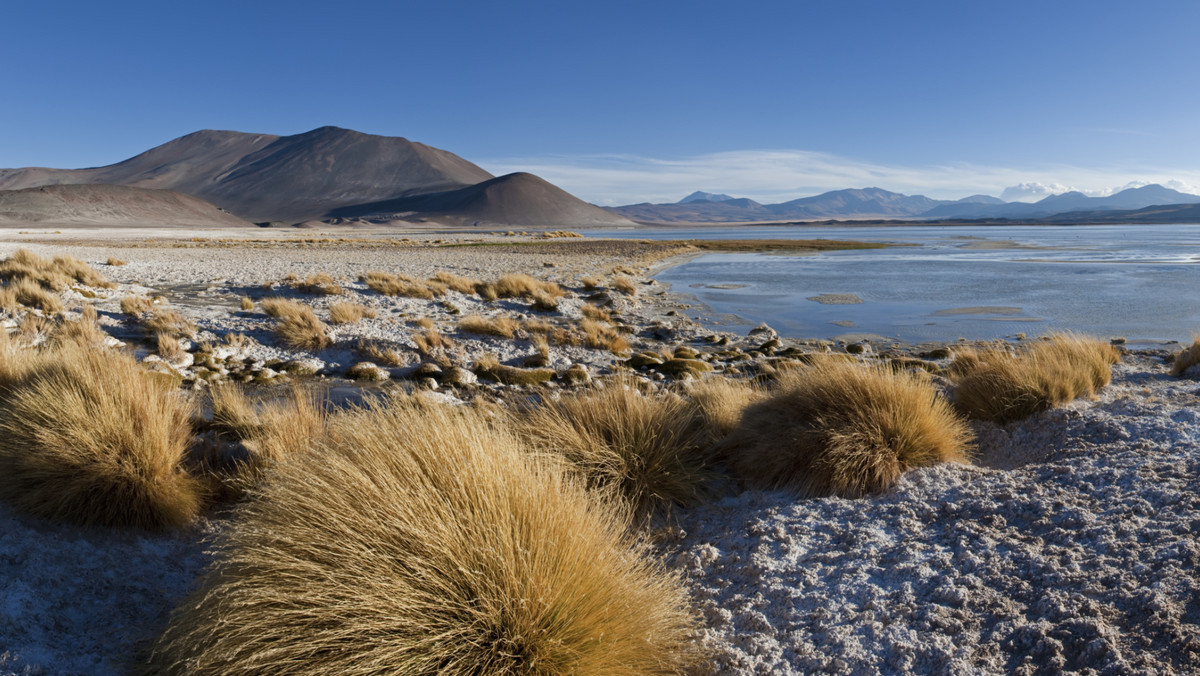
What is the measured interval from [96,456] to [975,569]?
4.54 metres

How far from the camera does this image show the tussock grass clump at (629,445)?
427 centimetres

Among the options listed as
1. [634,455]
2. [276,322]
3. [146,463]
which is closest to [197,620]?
[146,463]

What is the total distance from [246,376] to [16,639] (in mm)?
6032

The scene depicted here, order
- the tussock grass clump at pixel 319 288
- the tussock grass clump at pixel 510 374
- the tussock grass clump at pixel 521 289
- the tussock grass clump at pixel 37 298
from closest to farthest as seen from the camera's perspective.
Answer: the tussock grass clump at pixel 510 374 < the tussock grass clump at pixel 37 298 < the tussock grass clump at pixel 319 288 < the tussock grass clump at pixel 521 289

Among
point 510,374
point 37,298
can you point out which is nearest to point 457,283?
point 37,298

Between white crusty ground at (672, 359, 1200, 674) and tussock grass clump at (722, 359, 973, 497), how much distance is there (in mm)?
156

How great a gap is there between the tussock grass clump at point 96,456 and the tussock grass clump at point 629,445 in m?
2.07

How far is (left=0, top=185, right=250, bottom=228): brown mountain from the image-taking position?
92.5 metres

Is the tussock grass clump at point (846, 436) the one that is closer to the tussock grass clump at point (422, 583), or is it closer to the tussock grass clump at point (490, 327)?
the tussock grass clump at point (422, 583)

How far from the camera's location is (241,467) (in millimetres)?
4336

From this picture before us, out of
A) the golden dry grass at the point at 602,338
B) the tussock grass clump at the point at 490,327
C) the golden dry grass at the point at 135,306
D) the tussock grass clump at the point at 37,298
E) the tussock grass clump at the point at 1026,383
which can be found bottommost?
the golden dry grass at the point at 602,338

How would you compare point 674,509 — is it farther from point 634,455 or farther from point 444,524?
point 444,524

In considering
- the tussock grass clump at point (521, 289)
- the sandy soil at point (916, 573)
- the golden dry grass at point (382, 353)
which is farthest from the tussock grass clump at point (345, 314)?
the sandy soil at point (916, 573)

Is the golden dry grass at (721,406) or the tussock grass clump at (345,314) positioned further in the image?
the tussock grass clump at (345,314)
